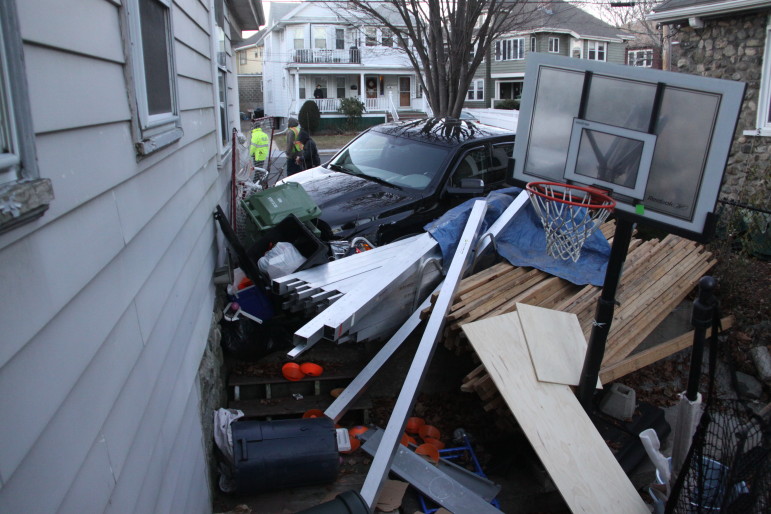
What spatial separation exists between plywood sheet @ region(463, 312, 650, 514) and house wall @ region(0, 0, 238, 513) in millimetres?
2086

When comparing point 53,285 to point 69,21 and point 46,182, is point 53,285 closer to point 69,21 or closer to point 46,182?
point 46,182

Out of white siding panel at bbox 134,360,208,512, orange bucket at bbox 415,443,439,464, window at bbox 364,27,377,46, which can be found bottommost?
orange bucket at bbox 415,443,439,464

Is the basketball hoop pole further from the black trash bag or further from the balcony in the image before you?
the balcony

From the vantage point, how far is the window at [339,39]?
37656 mm

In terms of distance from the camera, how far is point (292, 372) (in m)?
5.09

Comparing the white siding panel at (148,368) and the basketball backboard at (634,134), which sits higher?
the basketball backboard at (634,134)

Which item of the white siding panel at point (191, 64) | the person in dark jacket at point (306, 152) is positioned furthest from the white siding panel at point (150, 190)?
the person in dark jacket at point (306, 152)

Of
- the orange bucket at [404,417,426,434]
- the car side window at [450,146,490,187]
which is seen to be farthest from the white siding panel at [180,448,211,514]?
the car side window at [450,146,490,187]

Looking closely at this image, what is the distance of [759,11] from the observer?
9.77m

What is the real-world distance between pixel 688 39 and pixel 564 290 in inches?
317

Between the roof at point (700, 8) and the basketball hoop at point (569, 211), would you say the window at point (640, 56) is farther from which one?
the basketball hoop at point (569, 211)

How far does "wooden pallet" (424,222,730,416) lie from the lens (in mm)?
4832

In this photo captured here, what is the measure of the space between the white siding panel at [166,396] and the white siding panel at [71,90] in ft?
3.49

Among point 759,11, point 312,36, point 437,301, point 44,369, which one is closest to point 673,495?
point 437,301
